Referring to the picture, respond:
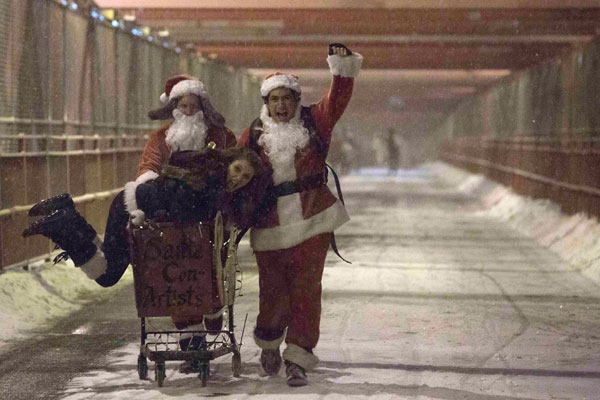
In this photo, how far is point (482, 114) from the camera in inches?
1634

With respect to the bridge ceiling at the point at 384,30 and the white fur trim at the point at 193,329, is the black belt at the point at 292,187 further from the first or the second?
the bridge ceiling at the point at 384,30

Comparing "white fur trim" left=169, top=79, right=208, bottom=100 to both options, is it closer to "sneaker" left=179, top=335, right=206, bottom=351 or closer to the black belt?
the black belt

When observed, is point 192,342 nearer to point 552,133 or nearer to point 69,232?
point 69,232

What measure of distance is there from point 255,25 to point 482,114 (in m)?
21.8

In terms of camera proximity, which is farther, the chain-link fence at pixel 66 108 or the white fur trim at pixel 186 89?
the chain-link fence at pixel 66 108

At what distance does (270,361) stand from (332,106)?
1593 mm

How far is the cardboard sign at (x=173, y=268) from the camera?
6176 mm

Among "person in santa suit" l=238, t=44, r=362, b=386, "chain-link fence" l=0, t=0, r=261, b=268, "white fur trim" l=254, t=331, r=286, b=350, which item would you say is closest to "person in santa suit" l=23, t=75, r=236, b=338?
"person in santa suit" l=238, t=44, r=362, b=386

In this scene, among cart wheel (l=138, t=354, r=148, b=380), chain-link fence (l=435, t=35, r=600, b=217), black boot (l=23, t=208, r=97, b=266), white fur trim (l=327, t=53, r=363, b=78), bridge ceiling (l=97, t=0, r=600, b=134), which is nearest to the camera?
black boot (l=23, t=208, r=97, b=266)

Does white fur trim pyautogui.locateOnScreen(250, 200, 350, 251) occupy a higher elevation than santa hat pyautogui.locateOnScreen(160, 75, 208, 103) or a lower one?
lower

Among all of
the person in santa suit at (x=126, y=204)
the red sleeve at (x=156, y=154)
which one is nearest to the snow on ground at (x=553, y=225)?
the person in santa suit at (x=126, y=204)

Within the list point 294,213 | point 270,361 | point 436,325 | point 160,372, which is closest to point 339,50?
point 294,213

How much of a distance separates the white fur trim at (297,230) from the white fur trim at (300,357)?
0.60 m

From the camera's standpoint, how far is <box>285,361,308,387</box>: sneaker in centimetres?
638
